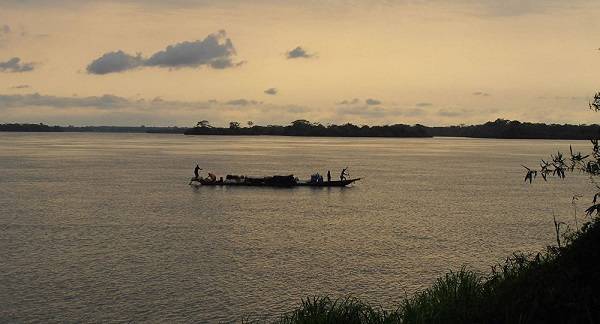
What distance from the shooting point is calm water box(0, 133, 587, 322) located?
90.0ft

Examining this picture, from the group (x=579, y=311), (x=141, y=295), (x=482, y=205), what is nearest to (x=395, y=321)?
(x=579, y=311)

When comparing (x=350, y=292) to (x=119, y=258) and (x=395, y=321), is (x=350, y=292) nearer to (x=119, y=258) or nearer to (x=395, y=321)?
(x=395, y=321)

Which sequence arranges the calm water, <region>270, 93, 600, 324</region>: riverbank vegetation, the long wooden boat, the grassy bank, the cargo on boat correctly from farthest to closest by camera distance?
the long wooden boat → the cargo on boat → the calm water → the grassy bank → <region>270, 93, 600, 324</region>: riverbank vegetation

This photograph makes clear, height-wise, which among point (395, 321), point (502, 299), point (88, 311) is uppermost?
point (502, 299)

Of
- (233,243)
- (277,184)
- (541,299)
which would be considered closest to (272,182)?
(277,184)

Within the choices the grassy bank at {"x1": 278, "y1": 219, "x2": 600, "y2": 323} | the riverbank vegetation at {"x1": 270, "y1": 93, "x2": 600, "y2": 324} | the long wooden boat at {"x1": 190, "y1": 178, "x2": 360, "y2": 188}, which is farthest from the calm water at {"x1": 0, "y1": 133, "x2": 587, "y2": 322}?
the riverbank vegetation at {"x1": 270, "y1": 93, "x2": 600, "y2": 324}

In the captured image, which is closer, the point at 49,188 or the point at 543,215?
the point at 543,215

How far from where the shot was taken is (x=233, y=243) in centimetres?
4003

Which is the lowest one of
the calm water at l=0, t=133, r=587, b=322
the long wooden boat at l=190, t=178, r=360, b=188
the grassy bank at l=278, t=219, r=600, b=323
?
the calm water at l=0, t=133, r=587, b=322

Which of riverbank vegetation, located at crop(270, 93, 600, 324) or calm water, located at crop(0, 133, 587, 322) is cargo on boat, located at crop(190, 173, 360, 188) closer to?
calm water, located at crop(0, 133, 587, 322)

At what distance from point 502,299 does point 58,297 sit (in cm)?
2013

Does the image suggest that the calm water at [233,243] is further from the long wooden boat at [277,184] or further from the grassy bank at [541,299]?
the grassy bank at [541,299]

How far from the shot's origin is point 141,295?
91.5 feet

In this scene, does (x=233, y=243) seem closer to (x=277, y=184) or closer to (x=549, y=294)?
(x=549, y=294)
